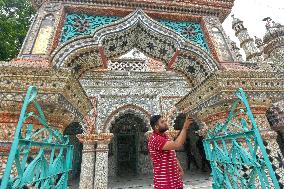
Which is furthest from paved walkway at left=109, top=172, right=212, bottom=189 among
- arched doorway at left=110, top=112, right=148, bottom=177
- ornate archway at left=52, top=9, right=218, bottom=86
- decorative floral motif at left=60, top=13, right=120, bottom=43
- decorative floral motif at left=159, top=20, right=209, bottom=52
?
decorative floral motif at left=60, top=13, right=120, bottom=43

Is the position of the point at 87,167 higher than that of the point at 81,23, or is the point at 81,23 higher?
the point at 81,23

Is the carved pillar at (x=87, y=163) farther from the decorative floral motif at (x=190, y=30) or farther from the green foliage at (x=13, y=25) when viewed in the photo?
the decorative floral motif at (x=190, y=30)

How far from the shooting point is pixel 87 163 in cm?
671

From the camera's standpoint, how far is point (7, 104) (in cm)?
208

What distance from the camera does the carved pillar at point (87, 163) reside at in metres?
6.52

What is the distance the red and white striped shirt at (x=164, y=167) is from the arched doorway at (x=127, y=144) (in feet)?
28.2

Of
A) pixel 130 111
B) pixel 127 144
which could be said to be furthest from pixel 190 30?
pixel 127 144

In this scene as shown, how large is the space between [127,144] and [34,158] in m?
9.51

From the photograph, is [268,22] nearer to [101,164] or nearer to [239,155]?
[239,155]

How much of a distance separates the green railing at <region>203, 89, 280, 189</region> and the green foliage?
25.9 ft

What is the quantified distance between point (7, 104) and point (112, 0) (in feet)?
6.71

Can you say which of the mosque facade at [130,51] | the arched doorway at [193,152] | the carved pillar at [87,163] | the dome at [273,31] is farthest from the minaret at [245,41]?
the carved pillar at [87,163]

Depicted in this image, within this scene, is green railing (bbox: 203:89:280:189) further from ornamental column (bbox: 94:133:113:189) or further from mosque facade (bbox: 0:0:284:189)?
ornamental column (bbox: 94:133:113:189)

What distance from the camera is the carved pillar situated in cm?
652
